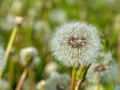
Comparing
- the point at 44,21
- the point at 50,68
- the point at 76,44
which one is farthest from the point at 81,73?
the point at 44,21

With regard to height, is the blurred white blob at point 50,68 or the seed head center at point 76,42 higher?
the seed head center at point 76,42

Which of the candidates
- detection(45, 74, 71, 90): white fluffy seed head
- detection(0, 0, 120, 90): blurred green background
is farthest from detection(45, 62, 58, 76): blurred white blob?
detection(45, 74, 71, 90): white fluffy seed head

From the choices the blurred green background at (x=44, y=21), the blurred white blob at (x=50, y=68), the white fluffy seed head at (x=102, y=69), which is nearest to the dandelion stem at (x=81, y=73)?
the white fluffy seed head at (x=102, y=69)

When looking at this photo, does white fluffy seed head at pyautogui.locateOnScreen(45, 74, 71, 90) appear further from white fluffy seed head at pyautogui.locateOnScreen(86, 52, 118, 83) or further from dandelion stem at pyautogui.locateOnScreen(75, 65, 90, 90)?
dandelion stem at pyautogui.locateOnScreen(75, 65, 90, 90)

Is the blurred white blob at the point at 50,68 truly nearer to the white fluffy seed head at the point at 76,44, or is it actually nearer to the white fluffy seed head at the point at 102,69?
the white fluffy seed head at the point at 102,69

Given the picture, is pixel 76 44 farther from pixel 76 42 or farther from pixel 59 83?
pixel 59 83

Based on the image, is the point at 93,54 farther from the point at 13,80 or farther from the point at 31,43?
the point at 31,43

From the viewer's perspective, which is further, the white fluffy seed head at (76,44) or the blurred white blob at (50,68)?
the blurred white blob at (50,68)
